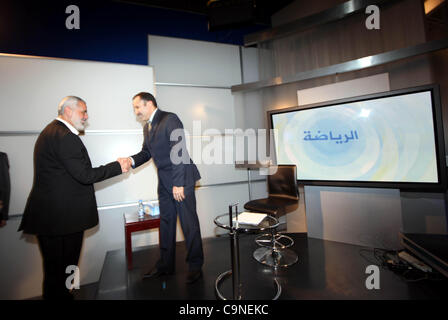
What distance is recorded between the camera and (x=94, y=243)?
2.71 meters

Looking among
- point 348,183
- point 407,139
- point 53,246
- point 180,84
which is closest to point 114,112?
point 180,84

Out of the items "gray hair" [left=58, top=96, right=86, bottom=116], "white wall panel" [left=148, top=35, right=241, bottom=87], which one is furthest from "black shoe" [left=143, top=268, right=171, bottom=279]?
"white wall panel" [left=148, top=35, right=241, bottom=87]

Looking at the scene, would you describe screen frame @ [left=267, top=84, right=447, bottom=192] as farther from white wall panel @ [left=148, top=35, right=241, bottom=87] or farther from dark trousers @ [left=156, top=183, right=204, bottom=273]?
dark trousers @ [left=156, top=183, right=204, bottom=273]

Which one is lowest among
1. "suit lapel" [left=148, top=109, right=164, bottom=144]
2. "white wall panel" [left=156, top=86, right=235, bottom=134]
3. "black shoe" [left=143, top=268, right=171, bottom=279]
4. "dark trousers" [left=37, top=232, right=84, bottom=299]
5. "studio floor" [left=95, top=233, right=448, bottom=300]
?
"studio floor" [left=95, top=233, right=448, bottom=300]

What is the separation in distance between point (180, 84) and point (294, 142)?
1.85 metres

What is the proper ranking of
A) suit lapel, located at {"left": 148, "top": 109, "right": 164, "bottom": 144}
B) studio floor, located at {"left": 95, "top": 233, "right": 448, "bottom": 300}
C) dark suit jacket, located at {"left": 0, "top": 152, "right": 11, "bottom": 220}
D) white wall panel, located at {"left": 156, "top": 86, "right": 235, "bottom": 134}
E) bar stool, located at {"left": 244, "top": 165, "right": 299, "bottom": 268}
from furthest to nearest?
white wall panel, located at {"left": 156, "top": 86, "right": 235, "bottom": 134} < bar stool, located at {"left": 244, "top": 165, "right": 299, "bottom": 268} < dark suit jacket, located at {"left": 0, "top": 152, "right": 11, "bottom": 220} < suit lapel, located at {"left": 148, "top": 109, "right": 164, "bottom": 144} < studio floor, located at {"left": 95, "top": 233, "right": 448, "bottom": 300}

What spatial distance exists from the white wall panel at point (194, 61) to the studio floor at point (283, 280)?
8.18 feet

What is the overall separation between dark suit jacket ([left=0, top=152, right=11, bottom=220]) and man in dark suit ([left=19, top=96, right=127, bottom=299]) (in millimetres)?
657

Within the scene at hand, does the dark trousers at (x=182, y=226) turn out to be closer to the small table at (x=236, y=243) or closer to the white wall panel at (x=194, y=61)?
the small table at (x=236, y=243)

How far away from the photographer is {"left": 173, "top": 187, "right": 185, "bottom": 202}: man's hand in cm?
204

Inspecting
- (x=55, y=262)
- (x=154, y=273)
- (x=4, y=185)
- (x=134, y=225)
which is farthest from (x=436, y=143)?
(x=4, y=185)

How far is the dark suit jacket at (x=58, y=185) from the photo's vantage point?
188 cm

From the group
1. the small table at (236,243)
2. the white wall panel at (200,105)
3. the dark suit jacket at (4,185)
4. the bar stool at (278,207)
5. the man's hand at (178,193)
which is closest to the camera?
the small table at (236,243)

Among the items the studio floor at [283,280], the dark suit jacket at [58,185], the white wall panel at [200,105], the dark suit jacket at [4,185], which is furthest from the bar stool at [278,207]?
the dark suit jacket at [4,185]
